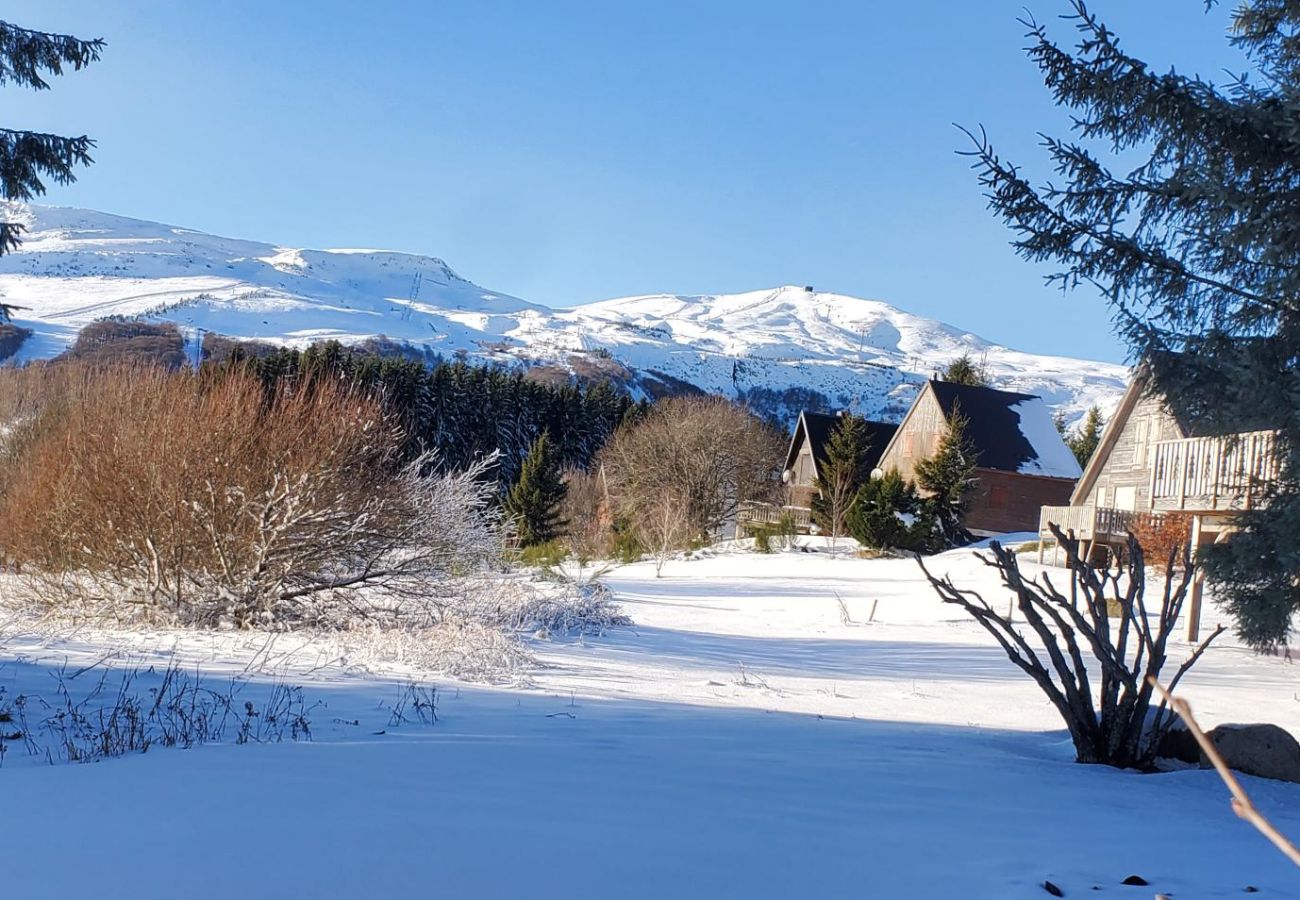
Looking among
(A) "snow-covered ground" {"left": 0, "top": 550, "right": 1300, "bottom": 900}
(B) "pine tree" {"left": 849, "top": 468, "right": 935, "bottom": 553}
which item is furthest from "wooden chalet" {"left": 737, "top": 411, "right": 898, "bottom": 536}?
(A) "snow-covered ground" {"left": 0, "top": 550, "right": 1300, "bottom": 900}

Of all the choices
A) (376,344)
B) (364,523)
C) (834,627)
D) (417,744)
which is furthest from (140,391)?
(376,344)

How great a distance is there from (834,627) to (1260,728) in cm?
1252

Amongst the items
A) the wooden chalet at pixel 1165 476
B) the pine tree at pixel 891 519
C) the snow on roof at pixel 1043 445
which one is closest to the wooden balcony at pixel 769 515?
the pine tree at pixel 891 519

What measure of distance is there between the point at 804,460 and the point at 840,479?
14156 mm

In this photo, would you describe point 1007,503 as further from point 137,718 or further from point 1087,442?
point 137,718

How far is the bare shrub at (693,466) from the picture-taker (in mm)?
43969

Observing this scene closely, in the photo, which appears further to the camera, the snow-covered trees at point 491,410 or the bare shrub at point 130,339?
the bare shrub at point 130,339

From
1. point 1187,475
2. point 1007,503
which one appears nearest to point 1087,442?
point 1007,503

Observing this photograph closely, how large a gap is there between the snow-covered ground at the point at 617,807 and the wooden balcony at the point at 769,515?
3325cm

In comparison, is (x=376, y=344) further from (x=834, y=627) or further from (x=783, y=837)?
(x=783, y=837)

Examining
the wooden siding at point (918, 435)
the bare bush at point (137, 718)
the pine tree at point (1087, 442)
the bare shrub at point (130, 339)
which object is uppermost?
the bare shrub at point (130, 339)

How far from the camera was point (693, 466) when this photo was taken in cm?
4438

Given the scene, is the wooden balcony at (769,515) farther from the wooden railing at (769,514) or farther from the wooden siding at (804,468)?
the wooden siding at (804,468)

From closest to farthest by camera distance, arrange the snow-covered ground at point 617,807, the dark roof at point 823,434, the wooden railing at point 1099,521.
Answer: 1. the snow-covered ground at point 617,807
2. the wooden railing at point 1099,521
3. the dark roof at point 823,434
